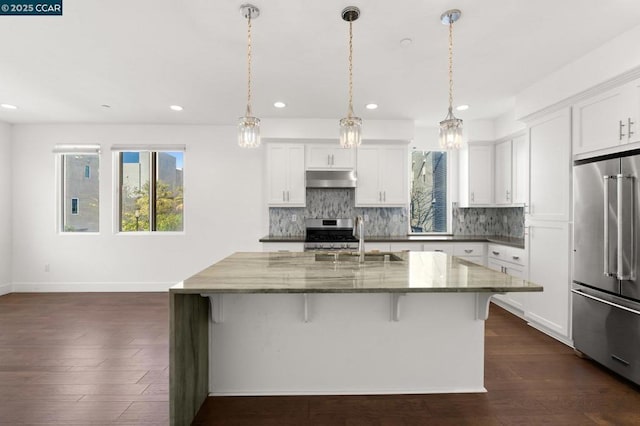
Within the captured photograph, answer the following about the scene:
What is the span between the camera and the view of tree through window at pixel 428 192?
5.45 metres

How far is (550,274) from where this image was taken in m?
3.40

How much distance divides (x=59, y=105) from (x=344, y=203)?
13.3 ft

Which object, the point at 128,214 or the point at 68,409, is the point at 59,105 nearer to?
the point at 128,214

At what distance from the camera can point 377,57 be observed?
290 cm

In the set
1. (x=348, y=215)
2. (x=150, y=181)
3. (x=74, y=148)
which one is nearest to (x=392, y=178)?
(x=348, y=215)

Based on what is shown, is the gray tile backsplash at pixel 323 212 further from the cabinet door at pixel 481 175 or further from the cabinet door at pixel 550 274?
the cabinet door at pixel 550 274

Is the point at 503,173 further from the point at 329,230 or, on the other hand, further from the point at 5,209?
the point at 5,209

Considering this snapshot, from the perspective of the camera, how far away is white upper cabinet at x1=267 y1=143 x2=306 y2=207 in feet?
16.0

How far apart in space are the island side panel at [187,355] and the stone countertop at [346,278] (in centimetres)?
20

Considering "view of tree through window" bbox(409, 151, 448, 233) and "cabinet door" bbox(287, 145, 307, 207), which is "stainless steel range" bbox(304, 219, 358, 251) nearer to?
"cabinet door" bbox(287, 145, 307, 207)

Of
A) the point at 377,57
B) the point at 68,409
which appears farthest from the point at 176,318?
the point at 377,57

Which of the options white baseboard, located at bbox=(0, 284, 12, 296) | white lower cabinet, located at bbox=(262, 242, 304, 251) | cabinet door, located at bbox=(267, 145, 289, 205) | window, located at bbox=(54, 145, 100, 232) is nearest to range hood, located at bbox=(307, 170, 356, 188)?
cabinet door, located at bbox=(267, 145, 289, 205)

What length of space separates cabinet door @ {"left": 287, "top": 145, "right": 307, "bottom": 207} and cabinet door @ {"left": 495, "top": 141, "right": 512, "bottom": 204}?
2846 mm

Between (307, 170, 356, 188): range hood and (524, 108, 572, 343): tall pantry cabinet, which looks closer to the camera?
(524, 108, 572, 343): tall pantry cabinet
